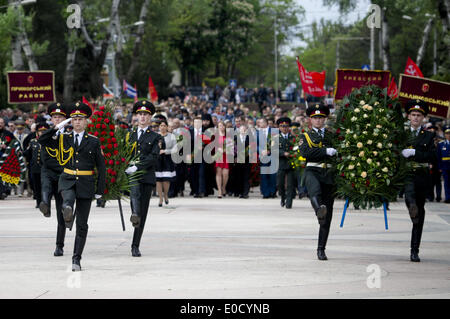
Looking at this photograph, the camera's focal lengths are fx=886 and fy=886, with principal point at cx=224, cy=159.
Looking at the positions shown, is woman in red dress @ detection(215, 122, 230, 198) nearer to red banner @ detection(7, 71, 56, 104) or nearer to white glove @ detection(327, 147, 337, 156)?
red banner @ detection(7, 71, 56, 104)

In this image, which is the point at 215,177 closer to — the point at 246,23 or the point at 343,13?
the point at 343,13

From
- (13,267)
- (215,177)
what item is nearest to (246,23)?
(215,177)

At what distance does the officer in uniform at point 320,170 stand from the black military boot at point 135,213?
2.36 metres

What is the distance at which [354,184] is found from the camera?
12.2 metres

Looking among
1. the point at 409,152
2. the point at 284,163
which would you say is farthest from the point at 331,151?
the point at 284,163

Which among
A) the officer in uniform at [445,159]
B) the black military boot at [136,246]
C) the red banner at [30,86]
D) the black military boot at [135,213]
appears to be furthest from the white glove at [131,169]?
the red banner at [30,86]

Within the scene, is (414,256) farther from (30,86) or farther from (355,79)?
(30,86)

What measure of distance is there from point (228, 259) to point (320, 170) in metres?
1.75

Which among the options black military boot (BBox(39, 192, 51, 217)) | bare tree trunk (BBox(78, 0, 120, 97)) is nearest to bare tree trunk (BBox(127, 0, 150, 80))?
bare tree trunk (BBox(78, 0, 120, 97))

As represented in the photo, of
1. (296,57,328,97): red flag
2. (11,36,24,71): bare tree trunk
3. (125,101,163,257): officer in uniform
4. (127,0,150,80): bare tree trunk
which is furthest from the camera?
(127,0,150,80): bare tree trunk

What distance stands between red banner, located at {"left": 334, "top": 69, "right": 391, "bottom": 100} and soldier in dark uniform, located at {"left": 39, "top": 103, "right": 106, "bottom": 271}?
13.3 metres

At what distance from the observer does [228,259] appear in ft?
38.9

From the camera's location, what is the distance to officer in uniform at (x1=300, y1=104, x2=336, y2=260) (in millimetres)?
11938

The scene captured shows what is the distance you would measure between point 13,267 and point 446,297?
528 cm
